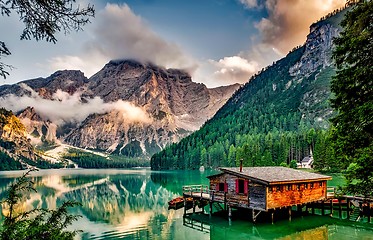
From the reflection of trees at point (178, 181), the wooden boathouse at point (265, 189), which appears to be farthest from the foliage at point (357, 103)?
the reflection of trees at point (178, 181)

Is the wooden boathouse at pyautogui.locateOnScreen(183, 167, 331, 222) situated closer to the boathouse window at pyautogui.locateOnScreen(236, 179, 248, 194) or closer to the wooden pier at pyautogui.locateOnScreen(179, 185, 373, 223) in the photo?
the boathouse window at pyautogui.locateOnScreen(236, 179, 248, 194)

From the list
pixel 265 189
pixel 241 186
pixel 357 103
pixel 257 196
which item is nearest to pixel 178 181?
pixel 241 186

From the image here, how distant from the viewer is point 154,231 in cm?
3434

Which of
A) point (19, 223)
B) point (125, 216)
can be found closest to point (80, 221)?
point (125, 216)

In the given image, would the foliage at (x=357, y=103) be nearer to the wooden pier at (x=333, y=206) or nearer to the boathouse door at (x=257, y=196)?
the boathouse door at (x=257, y=196)

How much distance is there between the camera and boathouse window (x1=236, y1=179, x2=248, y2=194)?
3719cm

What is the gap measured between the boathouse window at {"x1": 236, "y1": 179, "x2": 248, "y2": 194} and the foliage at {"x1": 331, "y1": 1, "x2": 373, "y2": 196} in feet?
71.2

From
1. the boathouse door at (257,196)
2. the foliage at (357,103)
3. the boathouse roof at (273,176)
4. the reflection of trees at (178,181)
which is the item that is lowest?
the reflection of trees at (178,181)

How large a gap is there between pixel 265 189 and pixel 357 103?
21.3 m

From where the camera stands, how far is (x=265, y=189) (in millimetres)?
34938

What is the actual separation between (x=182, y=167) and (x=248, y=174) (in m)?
162

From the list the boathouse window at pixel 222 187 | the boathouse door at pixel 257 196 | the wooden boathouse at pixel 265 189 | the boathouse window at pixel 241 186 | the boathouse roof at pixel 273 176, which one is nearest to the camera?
the boathouse door at pixel 257 196

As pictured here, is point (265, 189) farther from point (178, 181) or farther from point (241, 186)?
point (178, 181)

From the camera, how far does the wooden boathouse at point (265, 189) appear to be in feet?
116
